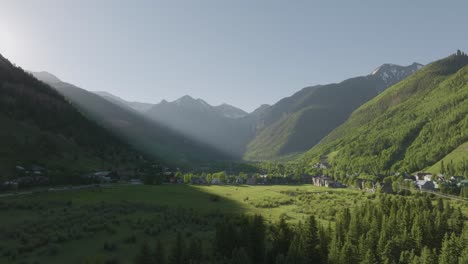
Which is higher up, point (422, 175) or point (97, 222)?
point (422, 175)

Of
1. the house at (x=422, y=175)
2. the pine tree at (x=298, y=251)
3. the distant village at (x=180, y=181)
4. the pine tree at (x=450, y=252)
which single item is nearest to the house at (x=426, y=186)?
the distant village at (x=180, y=181)

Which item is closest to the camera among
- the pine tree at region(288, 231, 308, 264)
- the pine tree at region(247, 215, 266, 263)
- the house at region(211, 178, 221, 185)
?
the pine tree at region(288, 231, 308, 264)

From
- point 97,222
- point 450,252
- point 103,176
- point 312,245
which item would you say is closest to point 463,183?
point 450,252

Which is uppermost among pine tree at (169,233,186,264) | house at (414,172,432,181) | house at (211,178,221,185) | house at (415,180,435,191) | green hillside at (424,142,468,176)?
green hillside at (424,142,468,176)

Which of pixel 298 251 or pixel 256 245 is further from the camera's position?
pixel 256 245

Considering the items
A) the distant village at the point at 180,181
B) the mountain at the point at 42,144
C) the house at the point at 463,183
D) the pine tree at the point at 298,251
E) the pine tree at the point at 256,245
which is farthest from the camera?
the house at the point at 463,183

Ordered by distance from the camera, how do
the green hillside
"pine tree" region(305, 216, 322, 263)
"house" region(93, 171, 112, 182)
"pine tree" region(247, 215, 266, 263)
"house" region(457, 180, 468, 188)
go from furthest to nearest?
the green hillside < "house" region(457, 180, 468, 188) < "house" region(93, 171, 112, 182) < "pine tree" region(305, 216, 322, 263) < "pine tree" region(247, 215, 266, 263)

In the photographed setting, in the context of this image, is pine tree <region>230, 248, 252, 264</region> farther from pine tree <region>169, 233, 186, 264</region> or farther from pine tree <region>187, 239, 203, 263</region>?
pine tree <region>169, 233, 186, 264</region>

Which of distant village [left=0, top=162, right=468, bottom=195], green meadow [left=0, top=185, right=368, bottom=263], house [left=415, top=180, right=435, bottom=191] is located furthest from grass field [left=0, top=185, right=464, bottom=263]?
house [left=415, top=180, right=435, bottom=191]

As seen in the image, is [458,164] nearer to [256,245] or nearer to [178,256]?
[256,245]

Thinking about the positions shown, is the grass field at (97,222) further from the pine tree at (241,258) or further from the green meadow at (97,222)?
the pine tree at (241,258)

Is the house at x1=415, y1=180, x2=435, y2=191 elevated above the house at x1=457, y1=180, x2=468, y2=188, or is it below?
below

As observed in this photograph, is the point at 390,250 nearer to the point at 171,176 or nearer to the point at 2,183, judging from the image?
the point at 2,183
